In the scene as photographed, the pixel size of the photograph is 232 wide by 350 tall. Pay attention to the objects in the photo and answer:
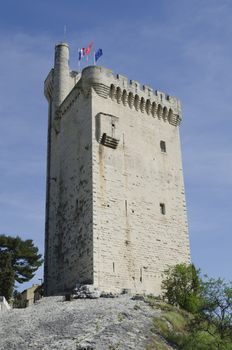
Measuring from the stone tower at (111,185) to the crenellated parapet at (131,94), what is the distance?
0.22 ft

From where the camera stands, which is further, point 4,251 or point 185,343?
point 4,251

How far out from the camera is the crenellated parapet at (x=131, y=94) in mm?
34106

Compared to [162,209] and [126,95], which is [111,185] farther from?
[126,95]

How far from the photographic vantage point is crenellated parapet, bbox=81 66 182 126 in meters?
34.1

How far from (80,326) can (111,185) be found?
12375mm

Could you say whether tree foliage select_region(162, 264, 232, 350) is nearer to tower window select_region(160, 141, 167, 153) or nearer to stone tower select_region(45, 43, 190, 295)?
stone tower select_region(45, 43, 190, 295)

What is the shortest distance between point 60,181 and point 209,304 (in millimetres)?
15929

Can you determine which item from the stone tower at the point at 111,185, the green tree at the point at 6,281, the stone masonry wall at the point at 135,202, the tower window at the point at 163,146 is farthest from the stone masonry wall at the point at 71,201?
the tower window at the point at 163,146

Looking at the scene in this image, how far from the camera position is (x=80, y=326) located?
20.8 meters

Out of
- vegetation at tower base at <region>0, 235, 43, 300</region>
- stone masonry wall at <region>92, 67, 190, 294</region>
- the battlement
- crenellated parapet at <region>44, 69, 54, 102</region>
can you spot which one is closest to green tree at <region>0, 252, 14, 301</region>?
vegetation at tower base at <region>0, 235, 43, 300</region>

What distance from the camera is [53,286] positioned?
3350 cm

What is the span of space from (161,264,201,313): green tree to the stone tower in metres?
0.65

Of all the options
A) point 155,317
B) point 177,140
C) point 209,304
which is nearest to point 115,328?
point 155,317

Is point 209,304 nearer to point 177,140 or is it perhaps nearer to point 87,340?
point 87,340
